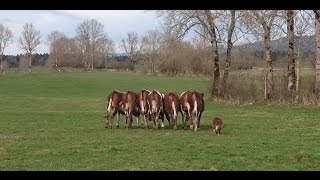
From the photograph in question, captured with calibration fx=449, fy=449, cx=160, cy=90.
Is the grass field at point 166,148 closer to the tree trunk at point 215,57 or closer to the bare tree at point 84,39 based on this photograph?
the tree trunk at point 215,57

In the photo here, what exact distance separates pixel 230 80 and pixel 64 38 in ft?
385

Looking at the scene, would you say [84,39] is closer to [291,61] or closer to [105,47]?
[105,47]

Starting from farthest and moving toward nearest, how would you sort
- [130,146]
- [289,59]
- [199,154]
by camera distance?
[289,59]
[130,146]
[199,154]

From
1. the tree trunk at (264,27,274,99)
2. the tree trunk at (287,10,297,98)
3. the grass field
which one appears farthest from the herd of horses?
the tree trunk at (264,27,274,99)

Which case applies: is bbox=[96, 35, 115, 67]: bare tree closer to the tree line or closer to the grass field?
the tree line

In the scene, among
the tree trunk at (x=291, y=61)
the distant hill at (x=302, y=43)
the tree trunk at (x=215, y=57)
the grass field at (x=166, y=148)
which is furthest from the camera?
the tree trunk at (x=215, y=57)

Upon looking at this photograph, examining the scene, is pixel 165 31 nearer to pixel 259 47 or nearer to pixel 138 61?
pixel 259 47

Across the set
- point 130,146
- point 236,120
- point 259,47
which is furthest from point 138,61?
point 130,146

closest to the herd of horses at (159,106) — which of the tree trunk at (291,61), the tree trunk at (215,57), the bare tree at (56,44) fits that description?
the tree trunk at (291,61)

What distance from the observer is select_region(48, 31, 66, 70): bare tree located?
13300 centimetres

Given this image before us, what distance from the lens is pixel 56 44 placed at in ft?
459

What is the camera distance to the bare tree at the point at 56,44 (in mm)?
133000
